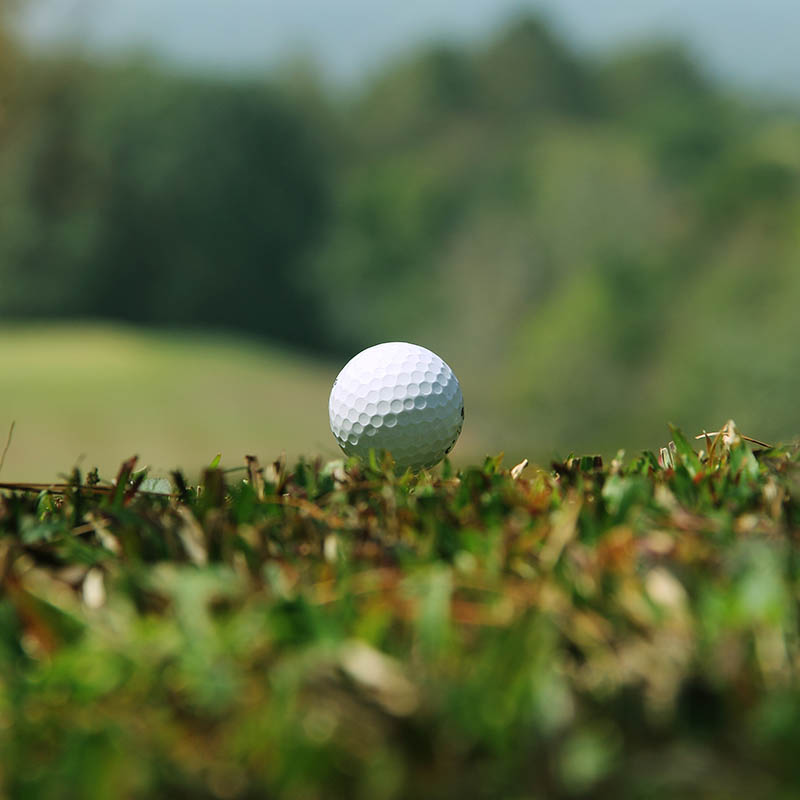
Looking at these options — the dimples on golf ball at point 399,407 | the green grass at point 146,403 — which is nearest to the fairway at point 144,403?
the green grass at point 146,403

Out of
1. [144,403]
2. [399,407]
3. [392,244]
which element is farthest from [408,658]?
[392,244]

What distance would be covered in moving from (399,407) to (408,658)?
263cm

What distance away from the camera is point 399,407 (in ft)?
13.3

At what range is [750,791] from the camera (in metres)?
1.21

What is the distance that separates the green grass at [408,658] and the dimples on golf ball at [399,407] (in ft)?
6.53

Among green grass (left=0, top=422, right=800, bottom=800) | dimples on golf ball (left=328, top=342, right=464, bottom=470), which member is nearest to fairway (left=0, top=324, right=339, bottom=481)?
dimples on golf ball (left=328, top=342, right=464, bottom=470)

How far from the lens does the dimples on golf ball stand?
4066 millimetres

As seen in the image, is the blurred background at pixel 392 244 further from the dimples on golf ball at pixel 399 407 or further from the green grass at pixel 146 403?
the dimples on golf ball at pixel 399 407

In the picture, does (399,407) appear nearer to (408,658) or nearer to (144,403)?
(408,658)

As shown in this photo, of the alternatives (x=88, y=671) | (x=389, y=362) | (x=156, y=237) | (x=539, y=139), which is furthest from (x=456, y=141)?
(x=88, y=671)

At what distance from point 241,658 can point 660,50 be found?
59959mm

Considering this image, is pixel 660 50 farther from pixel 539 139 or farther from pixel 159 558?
pixel 159 558

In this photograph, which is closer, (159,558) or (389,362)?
(159,558)

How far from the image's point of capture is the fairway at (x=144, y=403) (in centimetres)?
2312
